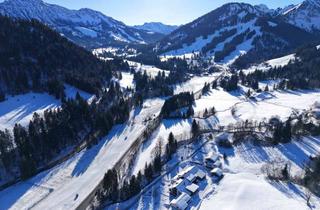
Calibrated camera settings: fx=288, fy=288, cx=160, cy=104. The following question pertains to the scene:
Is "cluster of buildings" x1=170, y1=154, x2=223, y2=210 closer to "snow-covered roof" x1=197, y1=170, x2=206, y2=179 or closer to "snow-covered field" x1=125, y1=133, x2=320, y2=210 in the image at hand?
"snow-covered roof" x1=197, y1=170, x2=206, y2=179

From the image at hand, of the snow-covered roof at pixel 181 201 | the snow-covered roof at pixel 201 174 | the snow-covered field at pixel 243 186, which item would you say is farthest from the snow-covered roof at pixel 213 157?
the snow-covered roof at pixel 181 201

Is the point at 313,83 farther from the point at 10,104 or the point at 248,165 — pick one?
the point at 10,104

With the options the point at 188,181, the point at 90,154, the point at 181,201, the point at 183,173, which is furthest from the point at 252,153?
the point at 90,154

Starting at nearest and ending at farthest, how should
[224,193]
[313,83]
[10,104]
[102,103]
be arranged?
[224,193], [10,104], [102,103], [313,83]

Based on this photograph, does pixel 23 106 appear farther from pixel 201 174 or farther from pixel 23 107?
pixel 201 174

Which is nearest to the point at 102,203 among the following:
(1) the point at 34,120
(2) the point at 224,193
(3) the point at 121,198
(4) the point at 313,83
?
(3) the point at 121,198

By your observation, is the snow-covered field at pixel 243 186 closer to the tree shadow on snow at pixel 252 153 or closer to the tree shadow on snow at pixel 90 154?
the tree shadow on snow at pixel 252 153

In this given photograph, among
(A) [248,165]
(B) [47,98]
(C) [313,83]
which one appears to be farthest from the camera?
(C) [313,83]
